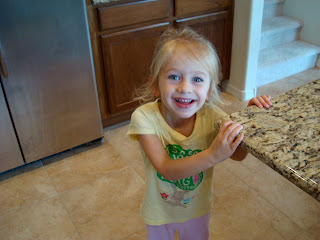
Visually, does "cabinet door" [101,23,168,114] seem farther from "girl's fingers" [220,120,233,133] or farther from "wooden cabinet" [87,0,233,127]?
"girl's fingers" [220,120,233,133]

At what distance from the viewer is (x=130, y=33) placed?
2.02 metres

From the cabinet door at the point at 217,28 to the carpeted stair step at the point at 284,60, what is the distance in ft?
1.35

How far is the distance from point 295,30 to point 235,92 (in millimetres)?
1103

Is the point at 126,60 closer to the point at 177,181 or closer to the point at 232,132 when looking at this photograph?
the point at 177,181

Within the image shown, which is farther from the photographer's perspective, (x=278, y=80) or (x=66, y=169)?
(x=278, y=80)

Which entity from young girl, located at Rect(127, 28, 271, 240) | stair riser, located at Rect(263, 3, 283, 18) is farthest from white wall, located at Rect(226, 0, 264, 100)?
young girl, located at Rect(127, 28, 271, 240)

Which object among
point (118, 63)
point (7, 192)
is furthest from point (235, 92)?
point (7, 192)

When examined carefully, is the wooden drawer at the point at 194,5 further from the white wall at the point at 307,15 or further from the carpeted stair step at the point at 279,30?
the white wall at the point at 307,15

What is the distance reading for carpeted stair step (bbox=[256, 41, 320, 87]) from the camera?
2.83 m

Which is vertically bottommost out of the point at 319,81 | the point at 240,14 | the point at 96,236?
the point at 96,236

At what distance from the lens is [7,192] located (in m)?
1.81

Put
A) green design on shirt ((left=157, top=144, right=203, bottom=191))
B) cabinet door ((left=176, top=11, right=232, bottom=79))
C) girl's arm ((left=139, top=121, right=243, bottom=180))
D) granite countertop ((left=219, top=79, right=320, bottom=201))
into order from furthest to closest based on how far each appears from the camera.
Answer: cabinet door ((left=176, top=11, right=232, bottom=79))
green design on shirt ((left=157, top=144, right=203, bottom=191))
girl's arm ((left=139, top=121, right=243, bottom=180))
granite countertop ((left=219, top=79, right=320, bottom=201))

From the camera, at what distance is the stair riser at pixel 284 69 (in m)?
2.82

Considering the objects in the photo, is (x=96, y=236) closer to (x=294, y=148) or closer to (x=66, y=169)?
(x=66, y=169)
